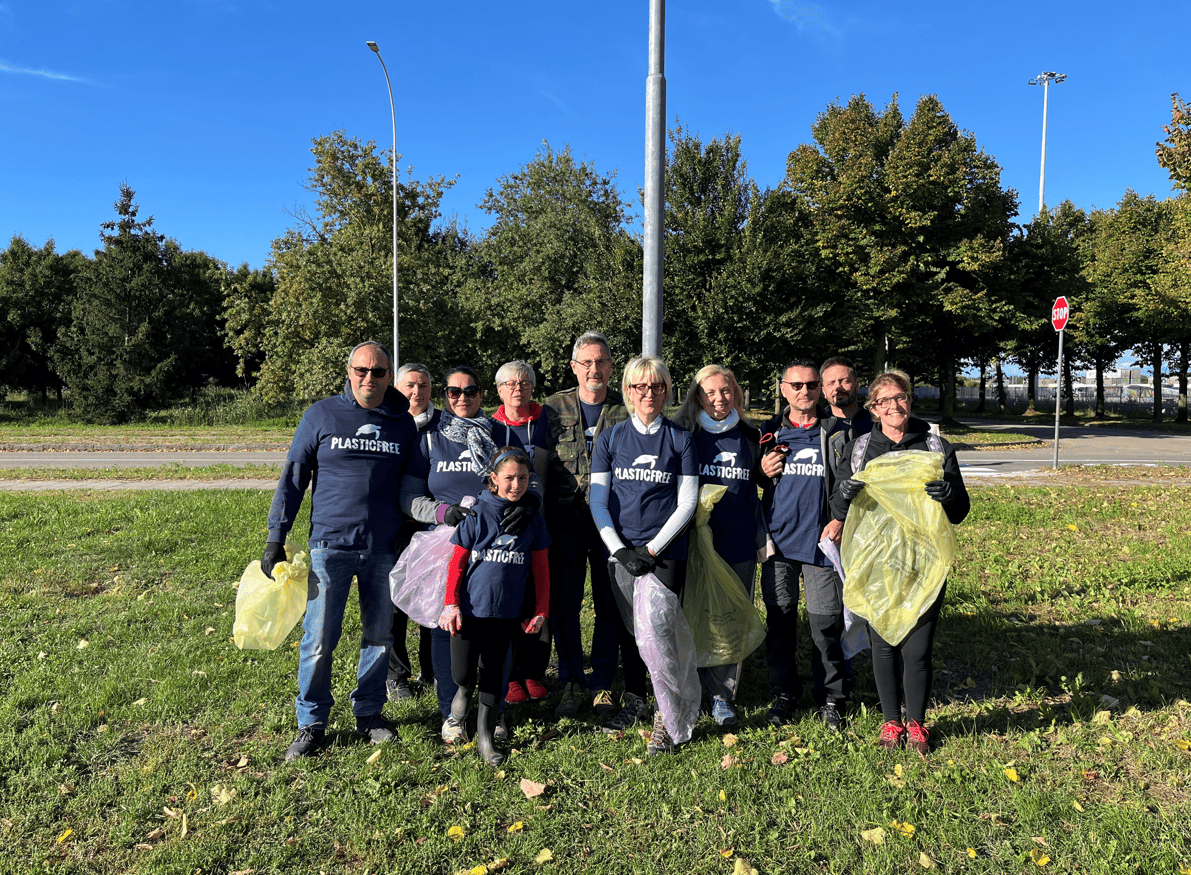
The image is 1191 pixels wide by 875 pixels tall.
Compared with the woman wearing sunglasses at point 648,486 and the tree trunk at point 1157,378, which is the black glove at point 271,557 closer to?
the woman wearing sunglasses at point 648,486

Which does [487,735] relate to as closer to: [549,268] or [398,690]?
[398,690]

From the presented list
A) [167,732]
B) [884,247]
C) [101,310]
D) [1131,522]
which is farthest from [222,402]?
[1131,522]

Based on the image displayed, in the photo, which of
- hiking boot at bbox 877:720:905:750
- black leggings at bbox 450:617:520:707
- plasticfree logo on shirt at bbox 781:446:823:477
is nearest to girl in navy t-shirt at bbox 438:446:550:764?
black leggings at bbox 450:617:520:707

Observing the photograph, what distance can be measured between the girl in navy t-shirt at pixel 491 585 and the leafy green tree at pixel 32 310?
3702cm

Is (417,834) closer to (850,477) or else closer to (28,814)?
(28,814)

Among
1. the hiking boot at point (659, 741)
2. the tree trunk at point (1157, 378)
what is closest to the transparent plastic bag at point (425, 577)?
the hiking boot at point (659, 741)

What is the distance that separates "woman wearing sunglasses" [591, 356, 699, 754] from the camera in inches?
146

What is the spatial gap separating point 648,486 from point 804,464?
93 centimetres

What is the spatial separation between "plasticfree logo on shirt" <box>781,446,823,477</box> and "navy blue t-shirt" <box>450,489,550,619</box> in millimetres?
1573

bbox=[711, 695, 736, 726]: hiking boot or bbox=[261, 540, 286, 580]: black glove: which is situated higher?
bbox=[261, 540, 286, 580]: black glove

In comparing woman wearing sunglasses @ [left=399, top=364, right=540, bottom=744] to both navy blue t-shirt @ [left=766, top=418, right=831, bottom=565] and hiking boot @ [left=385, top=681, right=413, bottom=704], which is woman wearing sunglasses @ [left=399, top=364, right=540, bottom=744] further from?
navy blue t-shirt @ [left=766, top=418, right=831, bottom=565]

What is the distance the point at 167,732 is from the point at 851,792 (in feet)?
11.9

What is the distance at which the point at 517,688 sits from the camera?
13.9 ft

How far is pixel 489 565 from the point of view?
3.55 metres
